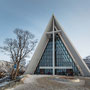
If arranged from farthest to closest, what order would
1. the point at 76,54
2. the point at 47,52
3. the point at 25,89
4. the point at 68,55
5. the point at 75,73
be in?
the point at 47,52
the point at 68,55
the point at 75,73
the point at 76,54
the point at 25,89

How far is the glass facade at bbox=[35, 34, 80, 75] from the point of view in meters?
20.1

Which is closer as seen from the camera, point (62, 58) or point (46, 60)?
point (62, 58)

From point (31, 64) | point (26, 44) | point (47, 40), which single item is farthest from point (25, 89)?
point (47, 40)

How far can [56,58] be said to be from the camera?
21.4 metres

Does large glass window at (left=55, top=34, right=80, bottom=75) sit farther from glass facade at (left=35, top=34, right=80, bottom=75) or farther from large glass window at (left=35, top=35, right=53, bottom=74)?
large glass window at (left=35, top=35, right=53, bottom=74)

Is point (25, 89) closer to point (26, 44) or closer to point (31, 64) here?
point (26, 44)

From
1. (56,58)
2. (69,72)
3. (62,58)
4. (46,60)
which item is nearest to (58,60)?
(56,58)

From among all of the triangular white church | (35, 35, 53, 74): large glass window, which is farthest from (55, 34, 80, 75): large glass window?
(35, 35, 53, 74): large glass window

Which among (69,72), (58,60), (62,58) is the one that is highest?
(62,58)

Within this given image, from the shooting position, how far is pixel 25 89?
6371 millimetres

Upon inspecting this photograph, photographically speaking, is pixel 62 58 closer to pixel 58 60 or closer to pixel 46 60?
pixel 58 60

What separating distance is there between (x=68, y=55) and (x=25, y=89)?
55.1 feet

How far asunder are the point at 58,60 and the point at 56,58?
0.74 meters

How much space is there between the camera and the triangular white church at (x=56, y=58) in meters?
19.4
